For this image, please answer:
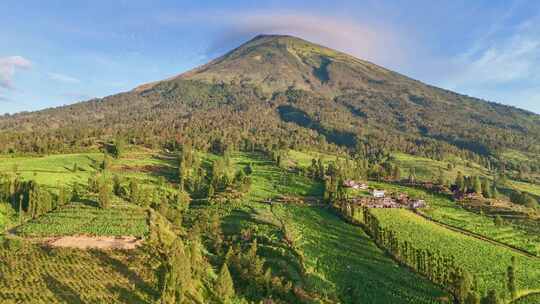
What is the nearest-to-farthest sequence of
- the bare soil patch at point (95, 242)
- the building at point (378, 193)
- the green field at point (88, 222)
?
the bare soil patch at point (95, 242) → the green field at point (88, 222) → the building at point (378, 193)

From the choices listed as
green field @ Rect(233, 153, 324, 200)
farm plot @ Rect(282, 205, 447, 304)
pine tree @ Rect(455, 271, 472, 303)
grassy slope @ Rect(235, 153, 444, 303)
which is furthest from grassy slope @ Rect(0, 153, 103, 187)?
pine tree @ Rect(455, 271, 472, 303)

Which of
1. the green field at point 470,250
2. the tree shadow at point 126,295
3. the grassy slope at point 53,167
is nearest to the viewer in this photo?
the tree shadow at point 126,295

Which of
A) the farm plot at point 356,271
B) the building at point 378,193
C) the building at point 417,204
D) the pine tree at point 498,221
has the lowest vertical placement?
the farm plot at point 356,271

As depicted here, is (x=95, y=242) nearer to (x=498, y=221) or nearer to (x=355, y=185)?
(x=355, y=185)

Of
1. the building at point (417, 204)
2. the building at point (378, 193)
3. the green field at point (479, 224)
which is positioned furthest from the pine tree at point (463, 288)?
the building at point (378, 193)

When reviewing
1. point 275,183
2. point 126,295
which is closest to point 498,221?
point 275,183

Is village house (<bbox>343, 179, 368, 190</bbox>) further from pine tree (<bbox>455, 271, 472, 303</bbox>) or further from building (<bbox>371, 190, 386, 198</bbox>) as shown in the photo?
pine tree (<bbox>455, 271, 472, 303</bbox>)

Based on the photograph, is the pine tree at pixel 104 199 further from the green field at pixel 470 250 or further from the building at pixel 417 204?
the building at pixel 417 204

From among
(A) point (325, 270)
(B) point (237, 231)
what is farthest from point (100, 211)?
(A) point (325, 270)
